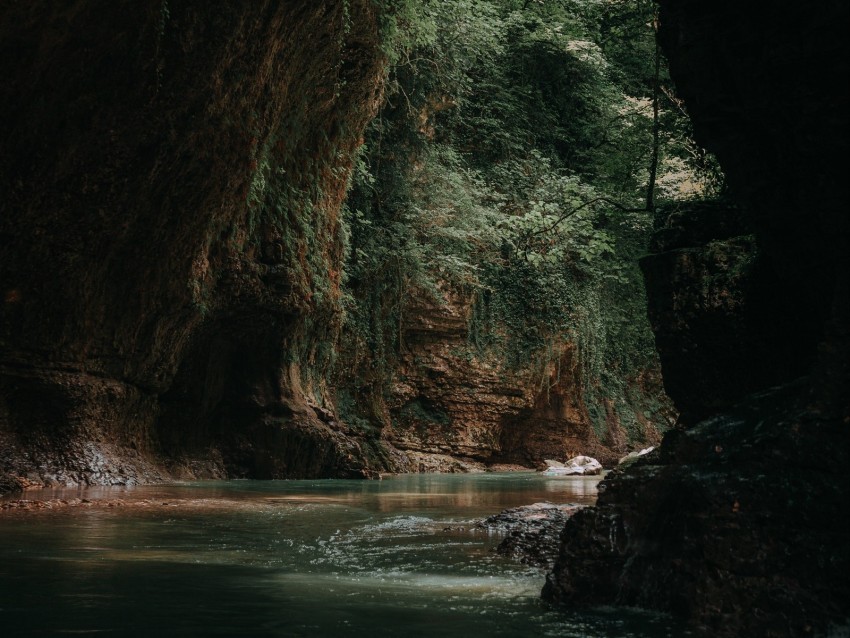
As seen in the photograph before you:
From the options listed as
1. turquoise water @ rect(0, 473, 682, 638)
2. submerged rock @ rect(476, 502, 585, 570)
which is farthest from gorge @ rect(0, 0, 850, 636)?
submerged rock @ rect(476, 502, 585, 570)

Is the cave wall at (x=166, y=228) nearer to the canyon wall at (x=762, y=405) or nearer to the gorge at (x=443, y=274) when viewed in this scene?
the gorge at (x=443, y=274)

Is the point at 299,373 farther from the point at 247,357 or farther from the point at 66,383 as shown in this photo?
the point at 66,383

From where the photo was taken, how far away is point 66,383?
1096 centimetres

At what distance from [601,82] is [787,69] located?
24.3 m

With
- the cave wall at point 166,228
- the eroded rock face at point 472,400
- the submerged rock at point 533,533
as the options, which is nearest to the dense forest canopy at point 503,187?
the eroded rock face at point 472,400

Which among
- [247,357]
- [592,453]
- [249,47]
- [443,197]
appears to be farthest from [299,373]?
[592,453]

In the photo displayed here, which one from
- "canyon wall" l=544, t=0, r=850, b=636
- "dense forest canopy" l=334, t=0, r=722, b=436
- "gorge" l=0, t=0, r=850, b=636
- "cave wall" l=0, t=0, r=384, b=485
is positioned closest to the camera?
"canyon wall" l=544, t=0, r=850, b=636

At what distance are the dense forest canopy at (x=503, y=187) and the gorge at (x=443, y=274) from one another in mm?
111

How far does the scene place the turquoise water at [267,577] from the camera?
11.5ft

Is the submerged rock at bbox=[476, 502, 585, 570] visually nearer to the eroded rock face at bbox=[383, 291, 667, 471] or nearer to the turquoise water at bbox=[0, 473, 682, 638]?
the turquoise water at bbox=[0, 473, 682, 638]

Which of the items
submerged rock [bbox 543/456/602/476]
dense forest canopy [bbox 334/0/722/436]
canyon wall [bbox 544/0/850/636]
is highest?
dense forest canopy [bbox 334/0/722/436]

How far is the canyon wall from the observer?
3291 millimetres

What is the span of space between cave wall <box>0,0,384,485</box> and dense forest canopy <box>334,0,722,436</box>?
453 cm

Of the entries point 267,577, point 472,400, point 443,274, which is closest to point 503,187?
point 443,274
